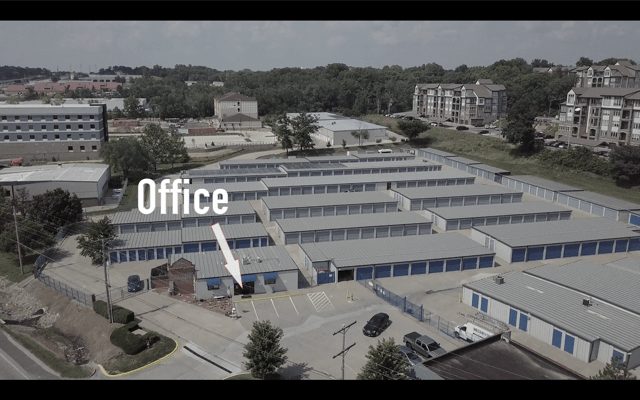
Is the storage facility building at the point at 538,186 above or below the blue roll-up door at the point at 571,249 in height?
above

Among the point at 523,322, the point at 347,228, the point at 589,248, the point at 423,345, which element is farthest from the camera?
the point at 347,228

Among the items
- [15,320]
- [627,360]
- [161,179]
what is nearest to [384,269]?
[627,360]

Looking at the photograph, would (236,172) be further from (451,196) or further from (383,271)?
(383,271)

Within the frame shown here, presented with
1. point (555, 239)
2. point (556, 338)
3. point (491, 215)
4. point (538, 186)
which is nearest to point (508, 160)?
point (538, 186)

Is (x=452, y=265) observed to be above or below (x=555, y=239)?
below

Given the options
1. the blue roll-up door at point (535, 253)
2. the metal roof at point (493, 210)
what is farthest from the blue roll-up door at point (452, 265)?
the metal roof at point (493, 210)

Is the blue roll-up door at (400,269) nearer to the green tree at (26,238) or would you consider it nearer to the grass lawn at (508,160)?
the green tree at (26,238)
